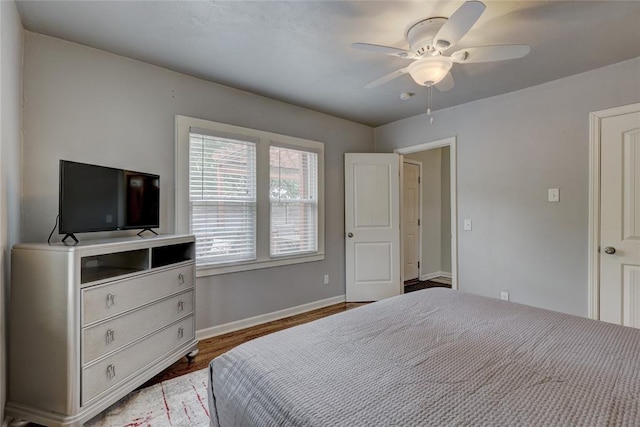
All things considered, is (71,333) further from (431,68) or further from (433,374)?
(431,68)

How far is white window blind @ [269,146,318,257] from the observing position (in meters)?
3.46

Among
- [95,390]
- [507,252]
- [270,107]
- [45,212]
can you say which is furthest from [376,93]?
[95,390]

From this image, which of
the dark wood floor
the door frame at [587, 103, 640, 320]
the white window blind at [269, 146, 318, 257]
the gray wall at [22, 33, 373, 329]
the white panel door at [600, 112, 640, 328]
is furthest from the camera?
the white window blind at [269, 146, 318, 257]

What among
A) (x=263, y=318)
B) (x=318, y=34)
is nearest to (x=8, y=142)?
(x=318, y=34)

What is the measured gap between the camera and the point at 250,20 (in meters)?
1.98

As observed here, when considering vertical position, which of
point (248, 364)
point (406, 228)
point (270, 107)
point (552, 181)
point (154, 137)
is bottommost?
point (248, 364)

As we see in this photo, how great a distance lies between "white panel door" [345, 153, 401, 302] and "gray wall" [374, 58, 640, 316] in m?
0.87

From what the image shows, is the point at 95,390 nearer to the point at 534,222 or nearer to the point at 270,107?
the point at 270,107

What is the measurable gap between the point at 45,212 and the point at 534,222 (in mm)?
4102

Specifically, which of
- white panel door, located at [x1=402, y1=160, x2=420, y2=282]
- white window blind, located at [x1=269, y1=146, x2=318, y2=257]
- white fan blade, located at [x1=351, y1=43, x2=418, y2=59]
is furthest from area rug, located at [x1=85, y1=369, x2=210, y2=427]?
white panel door, located at [x1=402, y1=160, x2=420, y2=282]

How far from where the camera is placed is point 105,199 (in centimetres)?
204

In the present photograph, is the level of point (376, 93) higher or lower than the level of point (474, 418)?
higher

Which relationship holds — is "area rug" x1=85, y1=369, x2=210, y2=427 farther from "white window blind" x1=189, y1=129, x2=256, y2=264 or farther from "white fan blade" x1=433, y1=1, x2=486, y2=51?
"white fan blade" x1=433, y1=1, x2=486, y2=51

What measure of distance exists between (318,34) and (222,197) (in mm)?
1683
